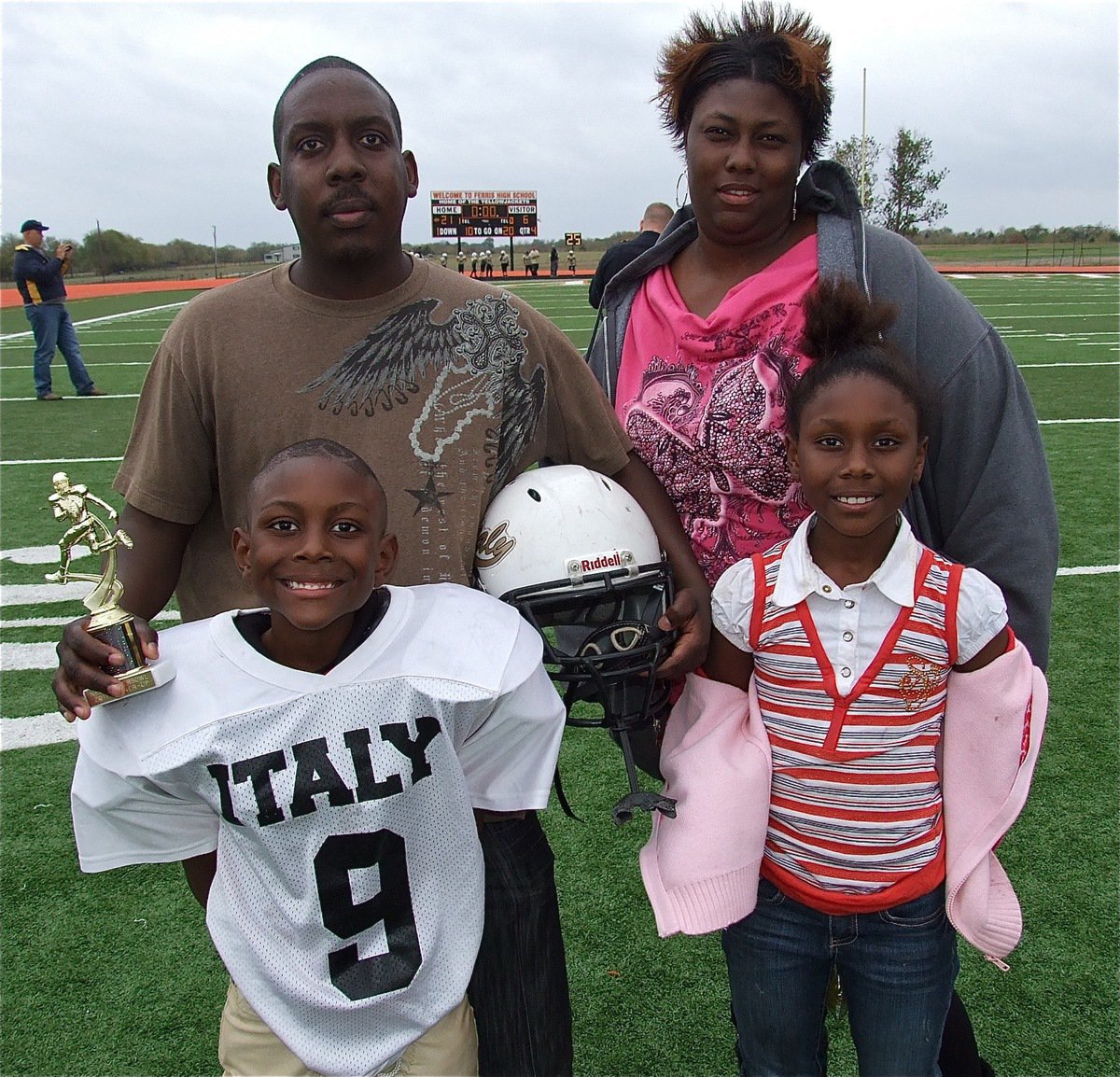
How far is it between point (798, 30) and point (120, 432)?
8.42 meters

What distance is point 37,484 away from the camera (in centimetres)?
711

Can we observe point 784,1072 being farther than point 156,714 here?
Yes

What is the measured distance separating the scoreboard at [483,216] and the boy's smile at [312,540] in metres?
38.5

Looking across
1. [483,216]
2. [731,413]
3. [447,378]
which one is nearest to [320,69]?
[447,378]

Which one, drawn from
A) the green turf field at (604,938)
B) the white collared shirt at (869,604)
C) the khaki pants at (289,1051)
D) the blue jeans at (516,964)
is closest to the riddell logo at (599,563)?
the white collared shirt at (869,604)

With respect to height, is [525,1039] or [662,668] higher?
[662,668]

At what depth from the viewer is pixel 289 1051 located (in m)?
1.59

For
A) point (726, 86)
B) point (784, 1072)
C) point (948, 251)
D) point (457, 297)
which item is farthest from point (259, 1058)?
point (948, 251)

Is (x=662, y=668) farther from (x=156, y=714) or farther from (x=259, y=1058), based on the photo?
(x=259, y=1058)

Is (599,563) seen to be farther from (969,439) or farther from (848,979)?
(848,979)

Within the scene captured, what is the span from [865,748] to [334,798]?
2.69 feet

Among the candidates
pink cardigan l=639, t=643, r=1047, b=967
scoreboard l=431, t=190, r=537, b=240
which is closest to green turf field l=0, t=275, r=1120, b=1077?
pink cardigan l=639, t=643, r=1047, b=967

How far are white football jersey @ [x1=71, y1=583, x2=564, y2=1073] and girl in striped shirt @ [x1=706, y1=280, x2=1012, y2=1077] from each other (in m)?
0.40

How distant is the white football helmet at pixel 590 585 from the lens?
166 centimetres
